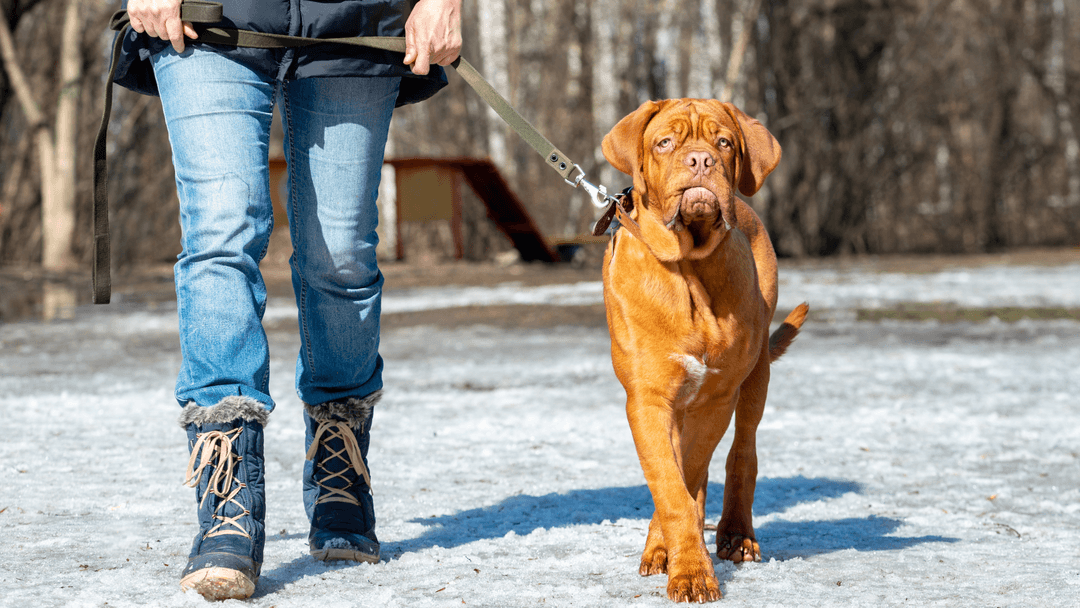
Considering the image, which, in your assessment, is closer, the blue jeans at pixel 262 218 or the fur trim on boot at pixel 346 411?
the blue jeans at pixel 262 218

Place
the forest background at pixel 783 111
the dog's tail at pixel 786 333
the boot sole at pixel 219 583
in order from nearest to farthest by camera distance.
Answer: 1. the boot sole at pixel 219 583
2. the dog's tail at pixel 786 333
3. the forest background at pixel 783 111

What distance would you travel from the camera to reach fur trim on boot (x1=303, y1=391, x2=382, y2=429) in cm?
284

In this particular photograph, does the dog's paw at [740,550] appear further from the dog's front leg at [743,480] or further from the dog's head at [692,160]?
the dog's head at [692,160]

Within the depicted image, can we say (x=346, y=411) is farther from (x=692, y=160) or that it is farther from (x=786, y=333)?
(x=786, y=333)

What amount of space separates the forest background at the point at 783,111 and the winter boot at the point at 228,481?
50.3 feet

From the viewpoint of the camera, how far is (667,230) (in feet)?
8.64

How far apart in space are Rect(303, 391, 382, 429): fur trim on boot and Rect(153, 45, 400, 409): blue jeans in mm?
16

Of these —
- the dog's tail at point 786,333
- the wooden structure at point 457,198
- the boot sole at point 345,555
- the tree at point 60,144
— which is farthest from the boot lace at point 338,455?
the tree at point 60,144

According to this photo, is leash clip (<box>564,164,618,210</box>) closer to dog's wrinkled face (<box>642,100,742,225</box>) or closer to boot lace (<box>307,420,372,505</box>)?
dog's wrinkled face (<box>642,100,742,225</box>)

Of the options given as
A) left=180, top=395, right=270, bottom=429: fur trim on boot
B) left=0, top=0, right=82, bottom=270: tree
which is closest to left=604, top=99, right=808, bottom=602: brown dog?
left=180, top=395, right=270, bottom=429: fur trim on boot

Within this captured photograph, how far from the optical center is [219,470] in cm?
249

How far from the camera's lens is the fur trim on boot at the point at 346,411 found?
2.84 m

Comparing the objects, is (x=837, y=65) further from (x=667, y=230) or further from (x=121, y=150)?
(x=667, y=230)

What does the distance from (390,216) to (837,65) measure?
7.98 metres
